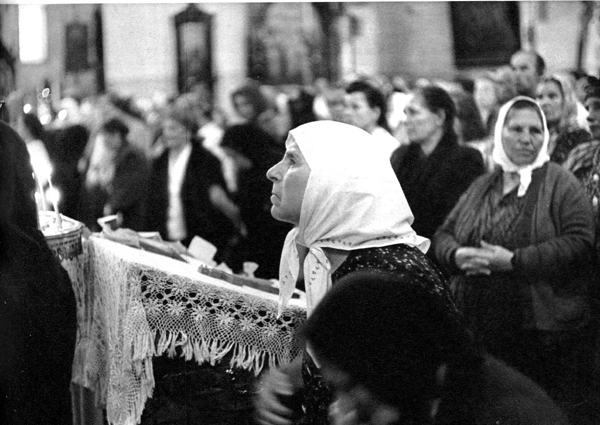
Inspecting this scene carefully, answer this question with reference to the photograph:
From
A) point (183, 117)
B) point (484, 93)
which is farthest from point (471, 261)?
point (183, 117)

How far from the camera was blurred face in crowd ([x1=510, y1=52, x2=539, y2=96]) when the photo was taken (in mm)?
2664

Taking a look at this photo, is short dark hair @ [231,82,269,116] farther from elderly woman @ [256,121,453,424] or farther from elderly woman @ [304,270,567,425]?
elderly woman @ [304,270,567,425]

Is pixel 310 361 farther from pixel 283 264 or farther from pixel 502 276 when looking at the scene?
pixel 502 276

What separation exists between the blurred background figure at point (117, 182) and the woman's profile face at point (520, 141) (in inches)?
41.2

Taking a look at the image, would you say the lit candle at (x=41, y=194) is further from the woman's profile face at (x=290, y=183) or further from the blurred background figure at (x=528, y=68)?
the blurred background figure at (x=528, y=68)

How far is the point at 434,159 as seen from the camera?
2.66 metres

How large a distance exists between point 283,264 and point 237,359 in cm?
34

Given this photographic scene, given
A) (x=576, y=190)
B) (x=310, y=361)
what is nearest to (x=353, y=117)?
(x=576, y=190)

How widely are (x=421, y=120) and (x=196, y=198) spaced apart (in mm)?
695

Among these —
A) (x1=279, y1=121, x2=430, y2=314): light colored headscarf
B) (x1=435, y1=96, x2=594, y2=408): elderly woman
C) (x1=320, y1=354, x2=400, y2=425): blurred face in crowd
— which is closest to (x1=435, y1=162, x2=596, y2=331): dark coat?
(x1=435, y1=96, x2=594, y2=408): elderly woman

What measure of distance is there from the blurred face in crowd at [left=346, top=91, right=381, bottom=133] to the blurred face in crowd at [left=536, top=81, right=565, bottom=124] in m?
0.47

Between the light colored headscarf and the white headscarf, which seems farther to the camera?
the white headscarf

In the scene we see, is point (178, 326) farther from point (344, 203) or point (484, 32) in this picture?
point (484, 32)

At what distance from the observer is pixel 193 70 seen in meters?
2.62
